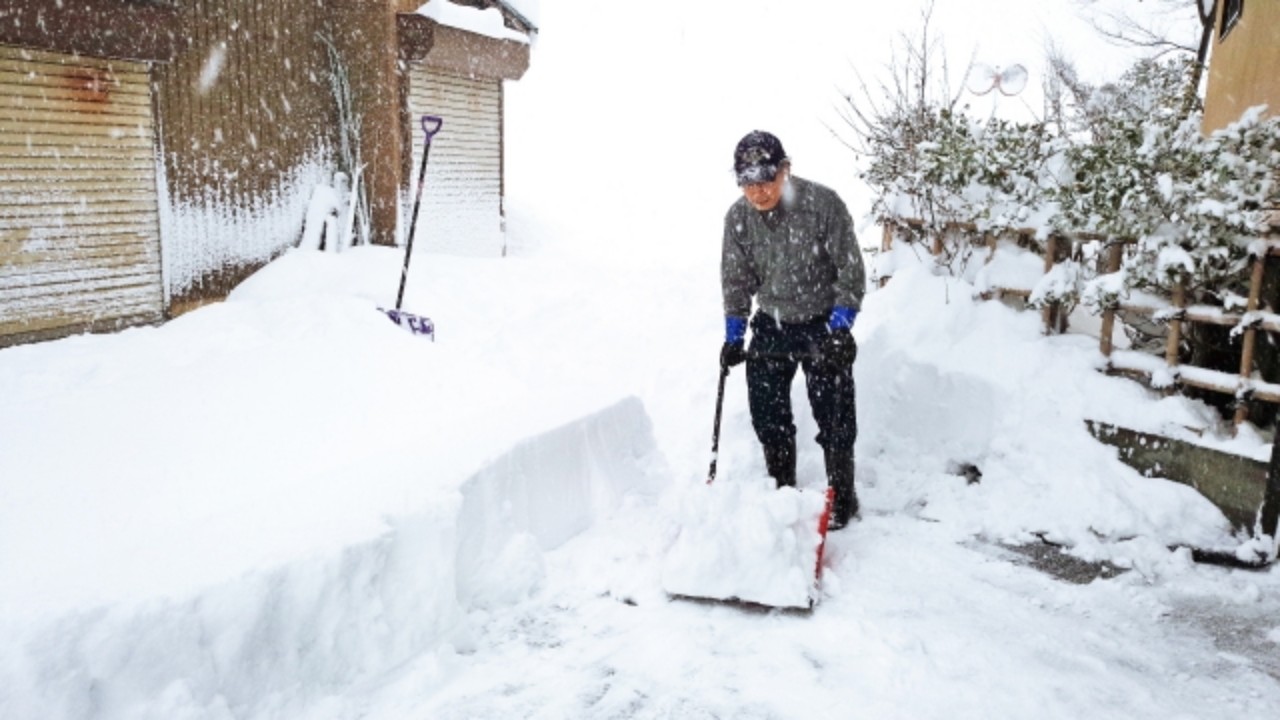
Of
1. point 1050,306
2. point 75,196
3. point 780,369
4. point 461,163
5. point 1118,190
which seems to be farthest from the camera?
point 461,163

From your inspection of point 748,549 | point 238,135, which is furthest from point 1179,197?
point 238,135

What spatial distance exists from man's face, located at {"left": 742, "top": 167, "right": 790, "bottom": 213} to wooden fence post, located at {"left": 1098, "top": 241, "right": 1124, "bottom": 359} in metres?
2.32

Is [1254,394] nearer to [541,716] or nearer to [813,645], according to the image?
[813,645]

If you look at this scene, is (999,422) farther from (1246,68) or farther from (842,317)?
(1246,68)

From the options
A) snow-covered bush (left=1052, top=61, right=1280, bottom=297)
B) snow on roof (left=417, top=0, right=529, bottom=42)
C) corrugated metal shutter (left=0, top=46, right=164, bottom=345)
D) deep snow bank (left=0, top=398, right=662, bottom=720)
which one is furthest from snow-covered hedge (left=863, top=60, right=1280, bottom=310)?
corrugated metal shutter (left=0, top=46, right=164, bottom=345)

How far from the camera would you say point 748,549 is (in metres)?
3.91

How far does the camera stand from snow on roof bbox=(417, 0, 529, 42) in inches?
448

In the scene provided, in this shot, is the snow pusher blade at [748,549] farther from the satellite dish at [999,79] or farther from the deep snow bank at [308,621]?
the satellite dish at [999,79]

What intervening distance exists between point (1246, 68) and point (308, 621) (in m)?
8.66

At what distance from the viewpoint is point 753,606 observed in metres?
3.92

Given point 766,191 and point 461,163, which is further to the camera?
point 461,163

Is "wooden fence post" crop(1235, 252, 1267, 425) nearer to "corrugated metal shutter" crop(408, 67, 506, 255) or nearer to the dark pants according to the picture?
the dark pants

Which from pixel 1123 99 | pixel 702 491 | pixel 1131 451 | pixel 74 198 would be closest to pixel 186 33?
pixel 74 198

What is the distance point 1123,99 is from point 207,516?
46.5 feet
